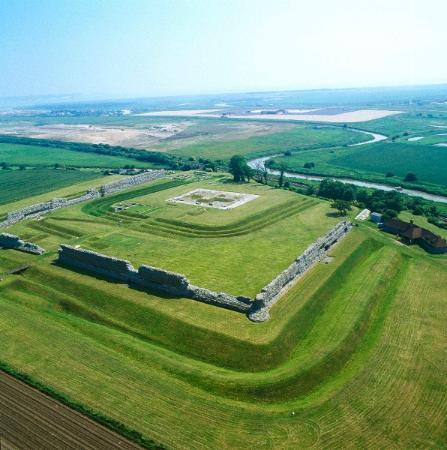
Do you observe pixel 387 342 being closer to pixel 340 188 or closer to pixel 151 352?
pixel 151 352

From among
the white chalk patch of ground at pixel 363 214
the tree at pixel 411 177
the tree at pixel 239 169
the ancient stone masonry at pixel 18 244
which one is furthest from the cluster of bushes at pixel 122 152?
the ancient stone masonry at pixel 18 244

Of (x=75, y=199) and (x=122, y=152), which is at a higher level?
(x=75, y=199)

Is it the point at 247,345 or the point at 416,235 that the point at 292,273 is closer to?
the point at 247,345

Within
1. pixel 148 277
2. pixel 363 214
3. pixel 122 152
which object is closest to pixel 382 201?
pixel 363 214

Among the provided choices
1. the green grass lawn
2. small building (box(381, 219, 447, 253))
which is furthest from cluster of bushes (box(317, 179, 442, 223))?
the green grass lawn

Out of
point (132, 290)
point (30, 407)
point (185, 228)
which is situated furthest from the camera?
point (185, 228)

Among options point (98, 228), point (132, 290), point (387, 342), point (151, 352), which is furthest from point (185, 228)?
point (387, 342)
